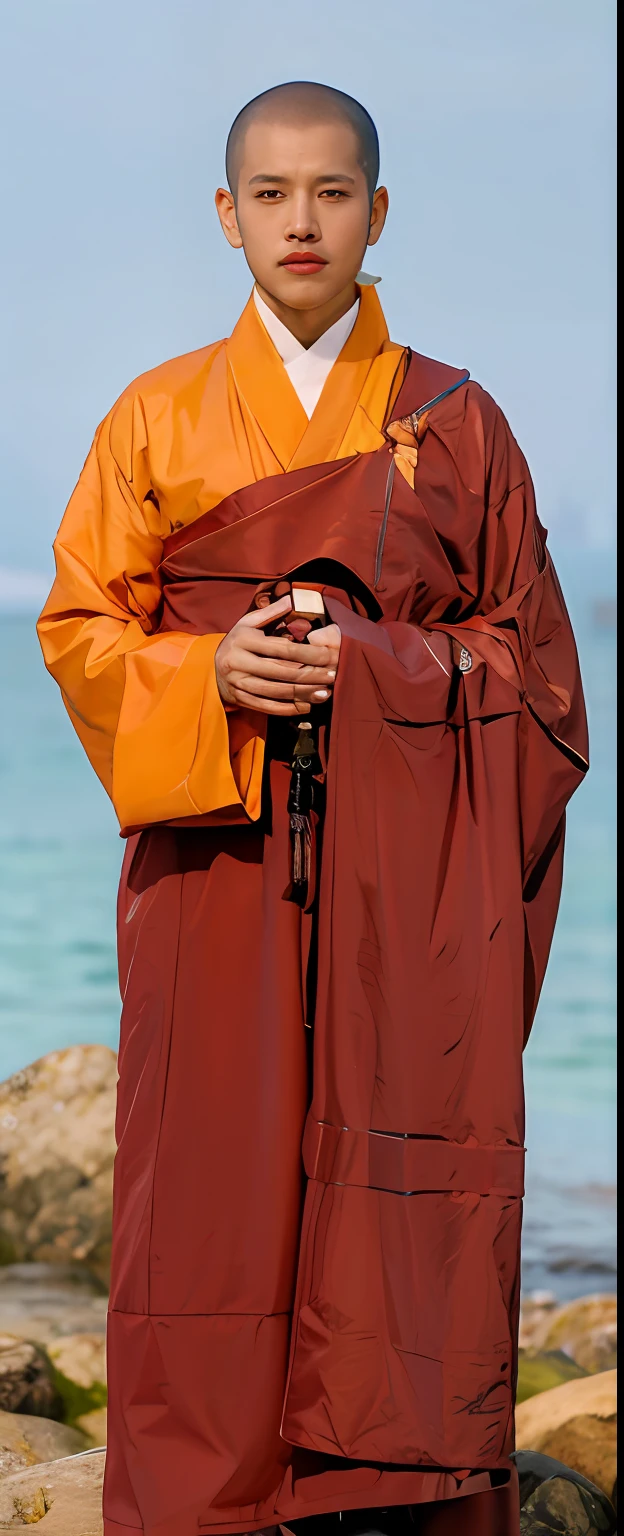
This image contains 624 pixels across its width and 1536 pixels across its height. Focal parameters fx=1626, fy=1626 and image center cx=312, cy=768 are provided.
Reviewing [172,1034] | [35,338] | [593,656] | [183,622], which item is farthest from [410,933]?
[35,338]

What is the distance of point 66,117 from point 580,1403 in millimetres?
2400

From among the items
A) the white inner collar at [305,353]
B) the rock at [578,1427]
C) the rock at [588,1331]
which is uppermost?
the white inner collar at [305,353]

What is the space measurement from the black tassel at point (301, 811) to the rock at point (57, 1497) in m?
1.02

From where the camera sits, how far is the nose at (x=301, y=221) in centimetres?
175

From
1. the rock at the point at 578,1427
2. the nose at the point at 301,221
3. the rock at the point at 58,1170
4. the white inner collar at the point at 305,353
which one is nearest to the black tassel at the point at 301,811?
the white inner collar at the point at 305,353

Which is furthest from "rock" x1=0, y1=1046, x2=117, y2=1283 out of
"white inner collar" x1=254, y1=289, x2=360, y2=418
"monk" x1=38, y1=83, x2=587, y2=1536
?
"white inner collar" x1=254, y1=289, x2=360, y2=418

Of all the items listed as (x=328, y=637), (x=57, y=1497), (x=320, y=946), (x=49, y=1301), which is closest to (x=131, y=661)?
(x=328, y=637)

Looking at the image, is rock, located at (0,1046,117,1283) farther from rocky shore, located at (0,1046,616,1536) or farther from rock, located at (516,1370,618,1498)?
rock, located at (516,1370,618,1498)

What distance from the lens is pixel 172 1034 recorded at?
1.76 metres

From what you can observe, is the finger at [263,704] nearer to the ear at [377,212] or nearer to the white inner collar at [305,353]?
the white inner collar at [305,353]

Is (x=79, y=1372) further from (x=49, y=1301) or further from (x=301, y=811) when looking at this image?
(x=301, y=811)

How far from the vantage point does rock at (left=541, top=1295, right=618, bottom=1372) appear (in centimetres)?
288

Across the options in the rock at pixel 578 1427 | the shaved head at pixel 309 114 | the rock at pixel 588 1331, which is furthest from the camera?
the rock at pixel 588 1331

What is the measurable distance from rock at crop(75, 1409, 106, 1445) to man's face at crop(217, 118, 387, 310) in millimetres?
1840
